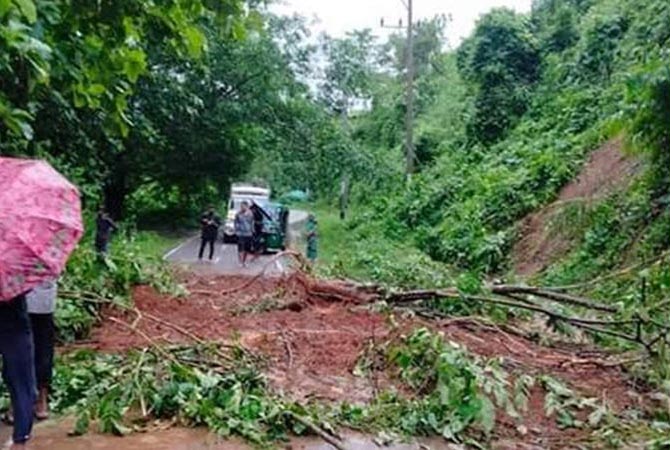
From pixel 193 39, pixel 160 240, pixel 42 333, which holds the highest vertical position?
pixel 193 39

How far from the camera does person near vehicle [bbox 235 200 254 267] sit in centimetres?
2044

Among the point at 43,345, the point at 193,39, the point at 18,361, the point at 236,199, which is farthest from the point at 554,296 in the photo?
the point at 236,199

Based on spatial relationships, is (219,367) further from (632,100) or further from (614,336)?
(632,100)

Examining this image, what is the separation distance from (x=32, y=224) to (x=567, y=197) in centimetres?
1722

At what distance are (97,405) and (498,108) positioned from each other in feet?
84.8

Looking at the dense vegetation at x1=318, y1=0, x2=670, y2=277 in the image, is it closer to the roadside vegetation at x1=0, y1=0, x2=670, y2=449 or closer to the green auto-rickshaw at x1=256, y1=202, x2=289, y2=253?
the roadside vegetation at x1=0, y1=0, x2=670, y2=449

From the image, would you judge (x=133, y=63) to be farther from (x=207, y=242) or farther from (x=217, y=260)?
(x=217, y=260)

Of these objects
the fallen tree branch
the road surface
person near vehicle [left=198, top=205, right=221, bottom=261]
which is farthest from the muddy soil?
person near vehicle [left=198, top=205, right=221, bottom=261]

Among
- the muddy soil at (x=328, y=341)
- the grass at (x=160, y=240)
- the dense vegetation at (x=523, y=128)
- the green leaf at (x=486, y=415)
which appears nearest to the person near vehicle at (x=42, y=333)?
the muddy soil at (x=328, y=341)

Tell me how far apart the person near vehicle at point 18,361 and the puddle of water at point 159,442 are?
1.31ft

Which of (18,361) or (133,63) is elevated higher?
(133,63)

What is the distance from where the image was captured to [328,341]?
28.5 ft

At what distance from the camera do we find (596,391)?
23.9ft

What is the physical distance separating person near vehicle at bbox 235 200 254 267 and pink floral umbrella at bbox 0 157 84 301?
15.7 meters
